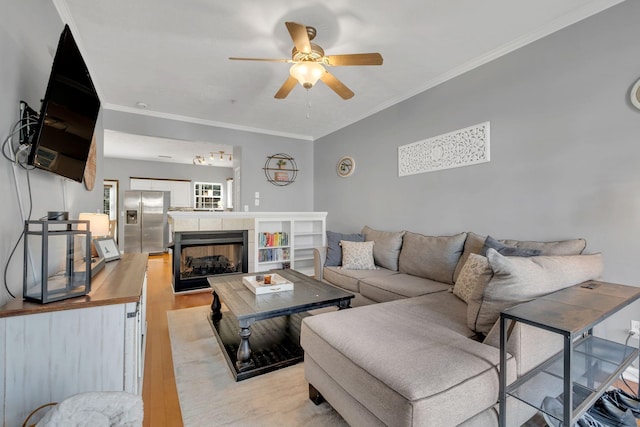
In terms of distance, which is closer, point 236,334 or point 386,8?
point 386,8

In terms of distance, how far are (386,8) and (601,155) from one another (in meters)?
1.92

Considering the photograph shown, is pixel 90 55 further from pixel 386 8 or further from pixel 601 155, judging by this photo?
pixel 601 155

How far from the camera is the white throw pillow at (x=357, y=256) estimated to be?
3.41 meters

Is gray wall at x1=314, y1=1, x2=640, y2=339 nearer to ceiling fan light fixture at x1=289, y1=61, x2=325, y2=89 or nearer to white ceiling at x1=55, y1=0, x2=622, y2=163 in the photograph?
white ceiling at x1=55, y1=0, x2=622, y2=163

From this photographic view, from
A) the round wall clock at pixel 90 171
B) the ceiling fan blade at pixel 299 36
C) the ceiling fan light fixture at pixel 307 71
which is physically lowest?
the round wall clock at pixel 90 171

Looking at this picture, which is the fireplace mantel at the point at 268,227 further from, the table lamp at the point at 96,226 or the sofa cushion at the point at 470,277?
the sofa cushion at the point at 470,277

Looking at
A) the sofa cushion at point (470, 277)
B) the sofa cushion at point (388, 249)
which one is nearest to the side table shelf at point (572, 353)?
the sofa cushion at point (470, 277)

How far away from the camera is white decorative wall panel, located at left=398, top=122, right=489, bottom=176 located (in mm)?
2850

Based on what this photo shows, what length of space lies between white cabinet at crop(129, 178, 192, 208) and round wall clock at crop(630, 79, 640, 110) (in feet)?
28.9

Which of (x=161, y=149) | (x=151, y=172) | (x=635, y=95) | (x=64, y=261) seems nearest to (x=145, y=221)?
(x=151, y=172)

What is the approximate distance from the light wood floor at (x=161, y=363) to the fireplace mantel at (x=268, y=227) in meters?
0.95

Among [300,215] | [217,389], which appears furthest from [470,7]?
[300,215]

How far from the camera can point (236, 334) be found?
2568 mm

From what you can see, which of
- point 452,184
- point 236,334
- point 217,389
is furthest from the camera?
point 452,184
